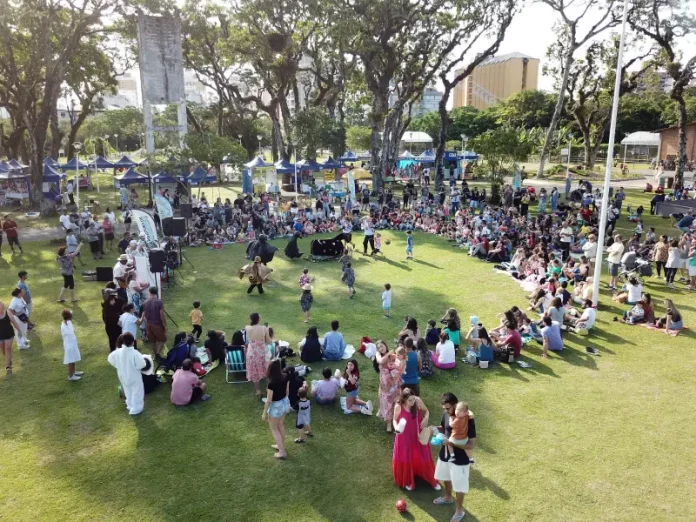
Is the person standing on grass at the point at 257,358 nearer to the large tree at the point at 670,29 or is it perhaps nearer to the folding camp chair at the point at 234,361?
the folding camp chair at the point at 234,361

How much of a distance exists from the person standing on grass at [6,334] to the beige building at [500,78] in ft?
333

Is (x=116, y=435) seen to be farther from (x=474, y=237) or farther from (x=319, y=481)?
(x=474, y=237)

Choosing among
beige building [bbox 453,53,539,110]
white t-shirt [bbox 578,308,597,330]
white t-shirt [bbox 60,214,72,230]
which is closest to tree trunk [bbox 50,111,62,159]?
white t-shirt [bbox 60,214,72,230]

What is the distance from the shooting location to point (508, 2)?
3033 cm

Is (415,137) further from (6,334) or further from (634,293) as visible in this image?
(6,334)

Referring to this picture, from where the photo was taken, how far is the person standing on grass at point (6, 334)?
30.9ft

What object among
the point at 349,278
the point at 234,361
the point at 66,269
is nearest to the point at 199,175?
the point at 66,269

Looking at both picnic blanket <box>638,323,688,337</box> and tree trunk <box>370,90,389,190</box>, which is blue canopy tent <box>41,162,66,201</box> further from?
picnic blanket <box>638,323,688,337</box>

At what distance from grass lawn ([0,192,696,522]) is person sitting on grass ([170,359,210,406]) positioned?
238mm

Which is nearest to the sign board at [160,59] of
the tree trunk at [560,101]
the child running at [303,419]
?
the child running at [303,419]

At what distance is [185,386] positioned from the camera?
8.45 m

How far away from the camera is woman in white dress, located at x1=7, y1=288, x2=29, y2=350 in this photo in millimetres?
10227

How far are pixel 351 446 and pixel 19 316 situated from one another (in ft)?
25.2

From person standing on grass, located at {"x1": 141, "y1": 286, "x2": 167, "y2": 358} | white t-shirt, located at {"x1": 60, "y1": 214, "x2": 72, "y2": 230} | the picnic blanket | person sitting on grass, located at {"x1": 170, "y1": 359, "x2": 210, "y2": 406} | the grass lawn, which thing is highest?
white t-shirt, located at {"x1": 60, "y1": 214, "x2": 72, "y2": 230}
